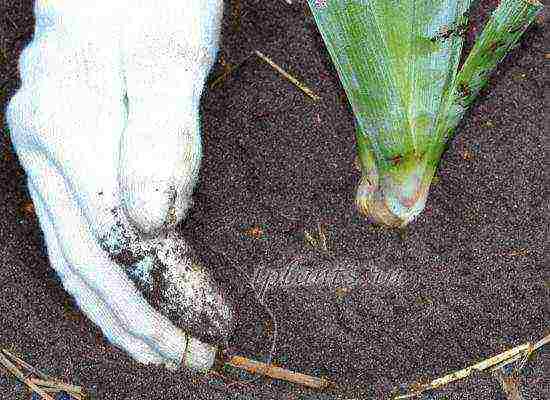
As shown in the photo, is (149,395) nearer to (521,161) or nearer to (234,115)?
(234,115)

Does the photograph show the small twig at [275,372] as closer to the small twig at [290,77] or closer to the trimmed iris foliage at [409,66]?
the trimmed iris foliage at [409,66]

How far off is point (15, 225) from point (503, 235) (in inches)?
27.9

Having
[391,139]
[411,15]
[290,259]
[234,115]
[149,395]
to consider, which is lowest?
[149,395]

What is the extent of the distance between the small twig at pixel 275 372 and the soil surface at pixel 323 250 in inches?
0.4

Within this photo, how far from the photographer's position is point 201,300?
1018mm

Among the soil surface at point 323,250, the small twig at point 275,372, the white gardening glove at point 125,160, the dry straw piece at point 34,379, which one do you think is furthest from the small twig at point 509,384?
the dry straw piece at point 34,379

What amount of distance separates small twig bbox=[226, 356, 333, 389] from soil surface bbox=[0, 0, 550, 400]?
0.01 metres

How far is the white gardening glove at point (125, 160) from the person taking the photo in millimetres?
983

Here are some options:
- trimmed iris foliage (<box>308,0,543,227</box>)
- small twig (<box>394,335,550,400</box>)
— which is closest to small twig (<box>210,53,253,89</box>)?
trimmed iris foliage (<box>308,0,543,227</box>)

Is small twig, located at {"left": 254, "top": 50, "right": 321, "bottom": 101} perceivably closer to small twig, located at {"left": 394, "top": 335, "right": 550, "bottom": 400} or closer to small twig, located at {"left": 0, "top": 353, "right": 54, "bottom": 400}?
small twig, located at {"left": 394, "top": 335, "right": 550, "bottom": 400}

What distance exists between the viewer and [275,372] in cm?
106

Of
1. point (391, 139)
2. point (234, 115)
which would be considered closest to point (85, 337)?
point (234, 115)

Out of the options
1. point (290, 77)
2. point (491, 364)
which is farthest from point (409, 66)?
point (491, 364)

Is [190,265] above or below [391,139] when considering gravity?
below
